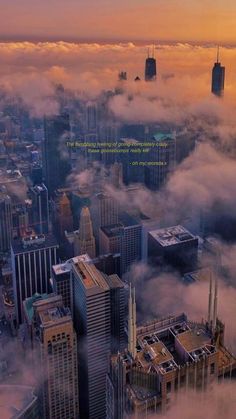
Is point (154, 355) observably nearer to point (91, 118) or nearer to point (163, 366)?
point (163, 366)

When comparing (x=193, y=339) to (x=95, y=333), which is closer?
(x=193, y=339)

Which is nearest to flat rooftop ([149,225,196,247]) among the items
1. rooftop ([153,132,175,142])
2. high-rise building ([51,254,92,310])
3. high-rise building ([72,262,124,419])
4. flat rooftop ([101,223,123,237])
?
flat rooftop ([101,223,123,237])

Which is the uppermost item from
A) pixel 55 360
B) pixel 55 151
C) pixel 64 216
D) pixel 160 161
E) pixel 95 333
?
pixel 160 161

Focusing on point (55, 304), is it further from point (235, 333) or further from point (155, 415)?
point (155, 415)

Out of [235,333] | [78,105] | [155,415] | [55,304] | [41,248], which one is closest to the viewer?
[155,415]

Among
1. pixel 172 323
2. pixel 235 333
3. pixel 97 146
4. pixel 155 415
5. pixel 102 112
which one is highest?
pixel 102 112

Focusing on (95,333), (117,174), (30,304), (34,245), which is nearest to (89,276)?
(95,333)

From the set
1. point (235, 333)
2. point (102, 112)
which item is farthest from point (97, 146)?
point (235, 333)
